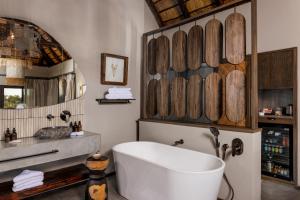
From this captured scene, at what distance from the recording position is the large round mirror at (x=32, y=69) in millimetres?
2586

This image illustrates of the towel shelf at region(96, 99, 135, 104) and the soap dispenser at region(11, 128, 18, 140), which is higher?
the towel shelf at region(96, 99, 135, 104)

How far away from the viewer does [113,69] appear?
354cm

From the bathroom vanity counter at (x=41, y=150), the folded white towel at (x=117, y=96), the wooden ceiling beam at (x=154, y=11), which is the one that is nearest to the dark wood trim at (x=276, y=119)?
the folded white towel at (x=117, y=96)

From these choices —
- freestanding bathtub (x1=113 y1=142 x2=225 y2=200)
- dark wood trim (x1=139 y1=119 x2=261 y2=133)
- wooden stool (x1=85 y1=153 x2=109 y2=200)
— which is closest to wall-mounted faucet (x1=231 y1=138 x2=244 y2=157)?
dark wood trim (x1=139 y1=119 x2=261 y2=133)

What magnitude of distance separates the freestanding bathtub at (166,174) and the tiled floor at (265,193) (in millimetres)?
363

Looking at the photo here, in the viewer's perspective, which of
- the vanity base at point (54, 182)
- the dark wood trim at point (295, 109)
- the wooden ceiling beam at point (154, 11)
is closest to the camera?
the vanity base at point (54, 182)

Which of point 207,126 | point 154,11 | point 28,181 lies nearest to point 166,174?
point 207,126

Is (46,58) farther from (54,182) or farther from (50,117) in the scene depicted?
(54,182)

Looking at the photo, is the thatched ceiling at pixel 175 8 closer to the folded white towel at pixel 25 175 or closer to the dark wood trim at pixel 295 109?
the dark wood trim at pixel 295 109

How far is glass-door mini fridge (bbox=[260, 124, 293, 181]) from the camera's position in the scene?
3395 mm

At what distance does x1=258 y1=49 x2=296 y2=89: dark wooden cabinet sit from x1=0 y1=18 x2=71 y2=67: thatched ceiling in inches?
119

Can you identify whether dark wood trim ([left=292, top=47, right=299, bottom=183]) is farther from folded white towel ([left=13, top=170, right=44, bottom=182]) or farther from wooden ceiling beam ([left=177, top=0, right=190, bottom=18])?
folded white towel ([left=13, top=170, right=44, bottom=182])

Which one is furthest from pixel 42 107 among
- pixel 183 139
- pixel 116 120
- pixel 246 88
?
pixel 246 88

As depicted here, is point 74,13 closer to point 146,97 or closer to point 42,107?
point 42,107
